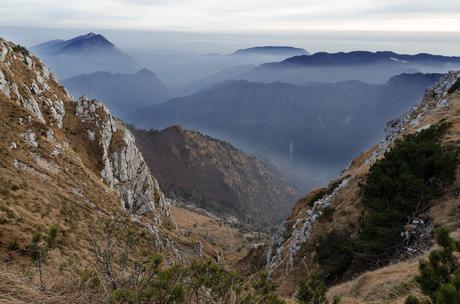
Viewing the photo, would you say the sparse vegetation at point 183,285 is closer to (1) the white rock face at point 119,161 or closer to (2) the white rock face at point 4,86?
(2) the white rock face at point 4,86

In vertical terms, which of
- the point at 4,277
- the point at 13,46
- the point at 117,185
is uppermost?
the point at 13,46

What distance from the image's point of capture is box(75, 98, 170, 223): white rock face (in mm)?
53312

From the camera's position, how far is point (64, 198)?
3055 centimetres

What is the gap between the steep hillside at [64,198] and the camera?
6.66 m

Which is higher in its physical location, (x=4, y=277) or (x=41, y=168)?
(x=4, y=277)

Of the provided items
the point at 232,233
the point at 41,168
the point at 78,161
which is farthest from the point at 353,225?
the point at 232,233

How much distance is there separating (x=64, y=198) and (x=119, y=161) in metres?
26.3

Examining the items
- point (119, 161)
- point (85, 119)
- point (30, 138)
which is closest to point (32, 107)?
point (85, 119)

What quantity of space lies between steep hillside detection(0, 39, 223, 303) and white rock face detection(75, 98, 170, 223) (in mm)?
161

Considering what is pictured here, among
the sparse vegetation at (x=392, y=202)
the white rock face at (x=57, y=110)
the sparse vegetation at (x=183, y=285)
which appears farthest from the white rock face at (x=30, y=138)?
the sparse vegetation at (x=183, y=285)

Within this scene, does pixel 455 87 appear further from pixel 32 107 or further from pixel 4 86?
pixel 4 86

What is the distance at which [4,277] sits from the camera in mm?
5484

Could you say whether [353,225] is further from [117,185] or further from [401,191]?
[117,185]

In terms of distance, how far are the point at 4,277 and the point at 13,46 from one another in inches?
2436
